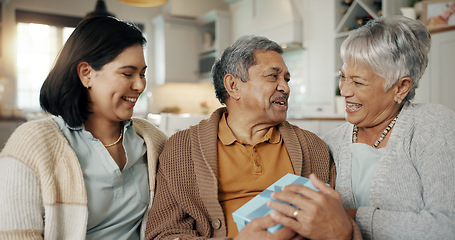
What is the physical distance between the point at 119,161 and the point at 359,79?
0.90 meters

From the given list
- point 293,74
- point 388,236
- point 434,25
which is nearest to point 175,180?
point 388,236

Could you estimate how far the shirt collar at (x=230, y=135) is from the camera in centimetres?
157

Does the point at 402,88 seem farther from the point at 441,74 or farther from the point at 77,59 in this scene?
the point at 441,74

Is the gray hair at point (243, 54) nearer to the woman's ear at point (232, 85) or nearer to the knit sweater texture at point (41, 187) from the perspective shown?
the woman's ear at point (232, 85)

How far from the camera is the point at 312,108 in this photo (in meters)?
5.12

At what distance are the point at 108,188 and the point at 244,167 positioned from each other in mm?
503

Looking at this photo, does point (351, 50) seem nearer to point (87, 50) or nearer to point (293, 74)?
point (87, 50)

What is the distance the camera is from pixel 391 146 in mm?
1337

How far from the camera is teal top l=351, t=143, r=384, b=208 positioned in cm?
139

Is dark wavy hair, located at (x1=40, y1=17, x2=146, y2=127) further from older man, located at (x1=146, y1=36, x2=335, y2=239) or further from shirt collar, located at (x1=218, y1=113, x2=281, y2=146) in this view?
shirt collar, located at (x1=218, y1=113, x2=281, y2=146)

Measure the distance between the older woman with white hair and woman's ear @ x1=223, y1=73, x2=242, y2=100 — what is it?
427 mm

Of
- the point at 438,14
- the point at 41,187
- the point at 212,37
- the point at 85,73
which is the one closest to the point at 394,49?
the point at 85,73

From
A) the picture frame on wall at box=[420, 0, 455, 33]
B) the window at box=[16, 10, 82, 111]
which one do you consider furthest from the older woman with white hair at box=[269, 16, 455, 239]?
the window at box=[16, 10, 82, 111]

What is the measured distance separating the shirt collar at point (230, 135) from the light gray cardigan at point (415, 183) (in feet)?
1.11
